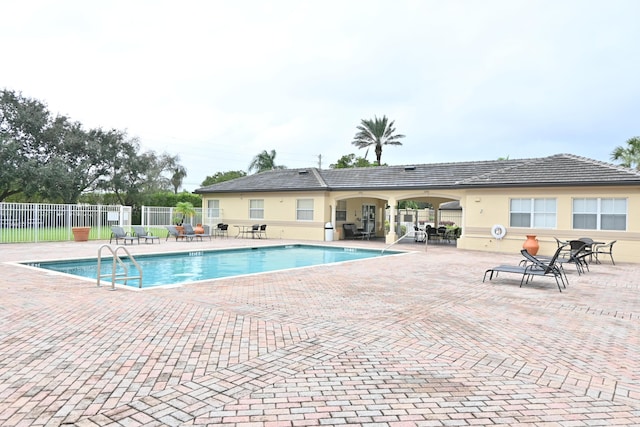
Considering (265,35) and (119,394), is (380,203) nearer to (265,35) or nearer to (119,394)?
(265,35)

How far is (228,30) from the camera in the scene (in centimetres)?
1714

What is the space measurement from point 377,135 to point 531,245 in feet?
97.0

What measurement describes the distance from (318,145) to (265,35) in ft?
113

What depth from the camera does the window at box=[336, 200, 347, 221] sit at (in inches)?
1043

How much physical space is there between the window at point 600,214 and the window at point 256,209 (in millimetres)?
17809

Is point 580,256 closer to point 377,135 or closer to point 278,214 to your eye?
point 278,214

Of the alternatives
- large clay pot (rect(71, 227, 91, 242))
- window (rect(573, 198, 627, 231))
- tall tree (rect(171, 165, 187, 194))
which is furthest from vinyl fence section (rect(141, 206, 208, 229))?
tall tree (rect(171, 165, 187, 194))

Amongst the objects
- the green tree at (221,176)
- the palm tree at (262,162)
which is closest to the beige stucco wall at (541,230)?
the palm tree at (262,162)

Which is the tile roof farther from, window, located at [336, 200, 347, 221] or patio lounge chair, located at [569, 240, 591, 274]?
patio lounge chair, located at [569, 240, 591, 274]

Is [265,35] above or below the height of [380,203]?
above

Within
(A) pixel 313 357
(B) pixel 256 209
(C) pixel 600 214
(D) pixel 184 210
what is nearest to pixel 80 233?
(D) pixel 184 210

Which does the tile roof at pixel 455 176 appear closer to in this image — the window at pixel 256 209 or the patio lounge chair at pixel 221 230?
the window at pixel 256 209

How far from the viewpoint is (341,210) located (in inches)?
1054

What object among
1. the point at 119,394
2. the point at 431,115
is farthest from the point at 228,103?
the point at 119,394
